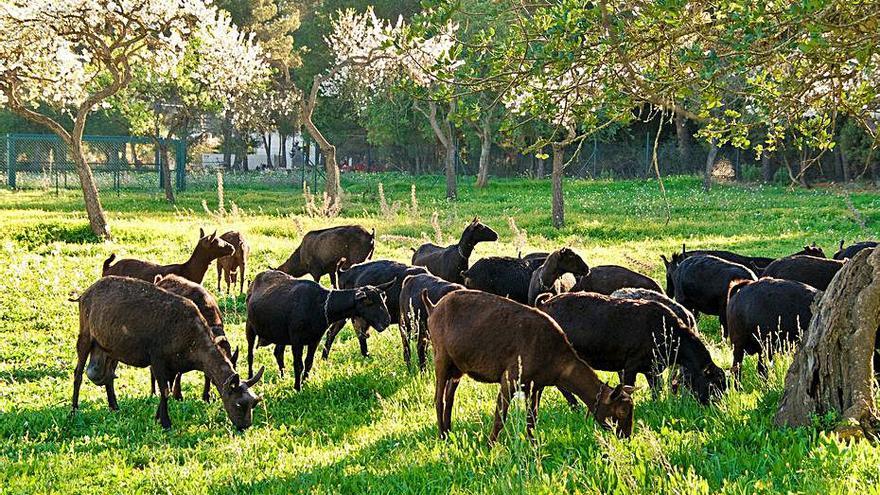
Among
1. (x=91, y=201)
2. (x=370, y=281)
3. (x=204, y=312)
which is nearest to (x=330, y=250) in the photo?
(x=370, y=281)

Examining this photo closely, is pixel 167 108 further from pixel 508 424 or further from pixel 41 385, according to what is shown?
pixel 508 424

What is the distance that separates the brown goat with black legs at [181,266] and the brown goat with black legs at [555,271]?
13.6 feet

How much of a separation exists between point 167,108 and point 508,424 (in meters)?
41.0

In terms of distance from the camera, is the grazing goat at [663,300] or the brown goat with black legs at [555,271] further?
the brown goat with black legs at [555,271]

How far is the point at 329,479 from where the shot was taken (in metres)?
6.10

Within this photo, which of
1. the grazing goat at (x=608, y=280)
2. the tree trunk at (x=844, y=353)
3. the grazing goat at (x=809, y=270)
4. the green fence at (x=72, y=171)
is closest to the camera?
the tree trunk at (x=844, y=353)

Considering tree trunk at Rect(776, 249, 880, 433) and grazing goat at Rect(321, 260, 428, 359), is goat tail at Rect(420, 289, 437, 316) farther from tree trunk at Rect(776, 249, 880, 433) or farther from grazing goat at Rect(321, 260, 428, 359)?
tree trunk at Rect(776, 249, 880, 433)

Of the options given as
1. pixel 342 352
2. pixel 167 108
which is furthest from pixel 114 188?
pixel 342 352

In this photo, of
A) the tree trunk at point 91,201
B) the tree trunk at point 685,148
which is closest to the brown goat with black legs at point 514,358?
the tree trunk at point 91,201

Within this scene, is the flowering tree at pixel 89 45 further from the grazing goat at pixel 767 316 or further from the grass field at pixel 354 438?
the grazing goat at pixel 767 316

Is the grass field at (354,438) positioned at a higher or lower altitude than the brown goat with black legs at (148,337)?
lower

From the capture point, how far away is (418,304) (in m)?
9.45

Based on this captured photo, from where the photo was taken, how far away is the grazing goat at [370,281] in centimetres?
1040

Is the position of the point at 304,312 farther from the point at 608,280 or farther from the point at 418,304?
the point at 608,280
